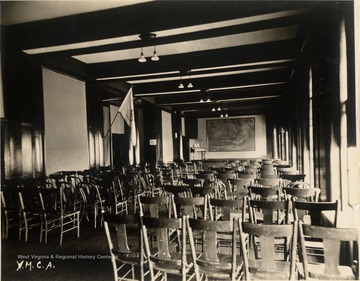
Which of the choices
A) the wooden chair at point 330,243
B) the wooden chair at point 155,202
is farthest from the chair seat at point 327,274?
the wooden chair at point 155,202

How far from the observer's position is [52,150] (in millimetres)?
7172

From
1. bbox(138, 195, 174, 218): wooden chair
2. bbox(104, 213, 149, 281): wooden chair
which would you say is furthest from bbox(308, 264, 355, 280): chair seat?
bbox(138, 195, 174, 218): wooden chair

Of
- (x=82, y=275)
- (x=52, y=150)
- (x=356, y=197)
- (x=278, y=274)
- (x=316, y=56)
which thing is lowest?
(x=82, y=275)

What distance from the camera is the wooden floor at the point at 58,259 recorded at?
3.39 m

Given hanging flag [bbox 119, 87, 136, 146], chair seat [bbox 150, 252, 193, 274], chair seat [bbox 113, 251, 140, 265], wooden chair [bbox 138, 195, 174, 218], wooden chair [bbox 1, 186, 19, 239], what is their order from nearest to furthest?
chair seat [bbox 150, 252, 193, 274]
chair seat [bbox 113, 251, 140, 265]
wooden chair [bbox 138, 195, 174, 218]
wooden chair [bbox 1, 186, 19, 239]
hanging flag [bbox 119, 87, 136, 146]

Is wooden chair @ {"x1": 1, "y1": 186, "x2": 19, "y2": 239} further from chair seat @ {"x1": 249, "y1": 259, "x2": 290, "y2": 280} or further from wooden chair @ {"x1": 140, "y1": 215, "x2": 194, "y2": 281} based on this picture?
chair seat @ {"x1": 249, "y1": 259, "x2": 290, "y2": 280}

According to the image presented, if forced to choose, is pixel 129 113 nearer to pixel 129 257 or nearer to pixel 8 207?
pixel 8 207

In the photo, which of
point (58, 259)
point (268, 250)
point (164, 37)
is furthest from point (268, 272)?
point (164, 37)

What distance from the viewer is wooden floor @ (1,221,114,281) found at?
3391 mm

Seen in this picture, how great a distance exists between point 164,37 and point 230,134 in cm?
1514

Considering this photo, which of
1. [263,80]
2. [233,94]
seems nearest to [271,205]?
[263,80]

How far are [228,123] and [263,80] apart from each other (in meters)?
10.8

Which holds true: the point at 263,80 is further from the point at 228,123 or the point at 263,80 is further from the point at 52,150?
the point at 228,123

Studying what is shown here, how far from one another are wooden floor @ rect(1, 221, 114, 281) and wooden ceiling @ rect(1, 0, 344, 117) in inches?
133
